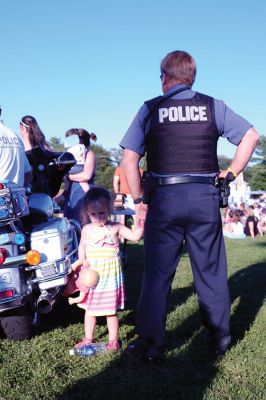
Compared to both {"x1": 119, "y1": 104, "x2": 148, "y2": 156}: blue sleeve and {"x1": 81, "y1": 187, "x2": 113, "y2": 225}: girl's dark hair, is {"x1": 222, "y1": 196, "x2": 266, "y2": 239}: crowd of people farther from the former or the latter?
{"x1": 119, "y1": 104, "x2": 148, "y2": 156}: blue sleeve

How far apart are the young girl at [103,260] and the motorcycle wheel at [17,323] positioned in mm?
439

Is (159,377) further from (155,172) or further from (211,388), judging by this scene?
(155,172)

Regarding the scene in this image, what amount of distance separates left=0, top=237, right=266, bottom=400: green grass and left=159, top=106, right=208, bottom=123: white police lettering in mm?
1745

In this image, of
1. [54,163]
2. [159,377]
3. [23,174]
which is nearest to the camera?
[159,377]

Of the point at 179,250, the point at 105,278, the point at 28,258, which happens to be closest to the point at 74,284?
the point at 105,278

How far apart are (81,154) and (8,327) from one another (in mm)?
2671

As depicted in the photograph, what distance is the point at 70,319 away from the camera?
4723 millimetres

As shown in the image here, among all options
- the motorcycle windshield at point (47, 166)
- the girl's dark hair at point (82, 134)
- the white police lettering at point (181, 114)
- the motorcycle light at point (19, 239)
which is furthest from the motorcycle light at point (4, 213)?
the girl's dark hair at point (82, 134)

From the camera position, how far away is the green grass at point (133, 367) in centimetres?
295

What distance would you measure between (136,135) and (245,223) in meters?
15.0

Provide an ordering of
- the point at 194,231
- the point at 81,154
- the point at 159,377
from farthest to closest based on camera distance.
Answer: the point at 81,154
the point at 194,231
the point at 159,377

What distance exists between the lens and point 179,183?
3369mm

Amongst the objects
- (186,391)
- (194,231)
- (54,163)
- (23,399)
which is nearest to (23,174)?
(54,163)

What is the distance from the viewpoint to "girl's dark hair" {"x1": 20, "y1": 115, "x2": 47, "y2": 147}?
17.8 ft
